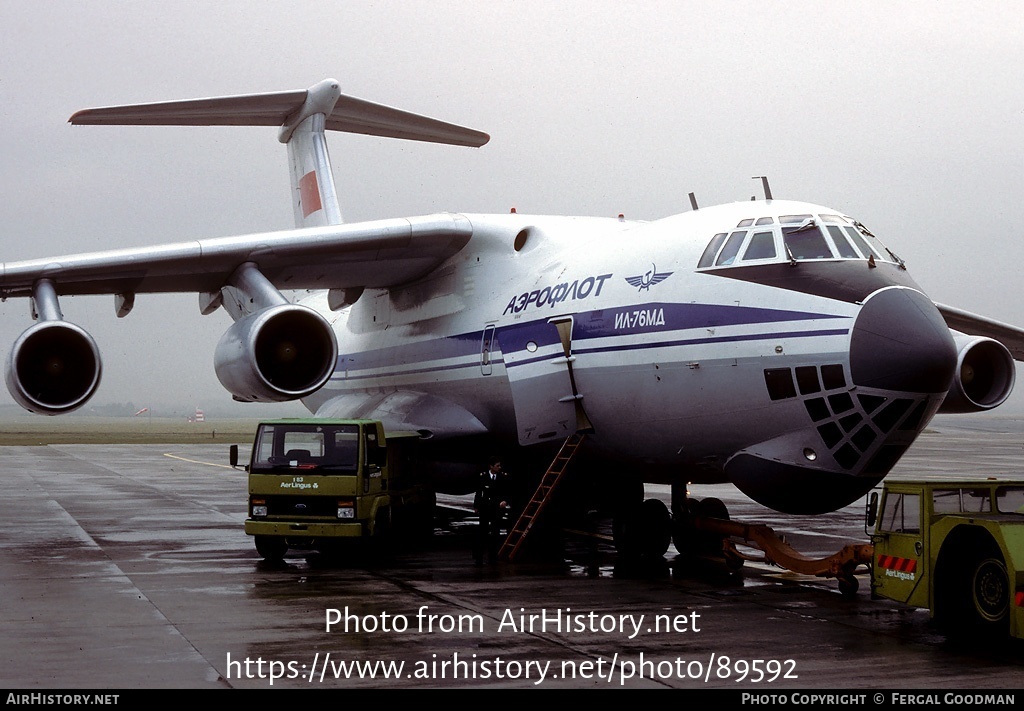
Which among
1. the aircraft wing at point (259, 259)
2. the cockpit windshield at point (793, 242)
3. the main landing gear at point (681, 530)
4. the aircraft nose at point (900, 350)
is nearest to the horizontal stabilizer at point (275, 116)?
the aircraft wing at point (259, 259)

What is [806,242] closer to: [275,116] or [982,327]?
[982,327]

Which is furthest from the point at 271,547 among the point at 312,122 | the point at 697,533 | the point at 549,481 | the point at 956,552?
the point at 312,122

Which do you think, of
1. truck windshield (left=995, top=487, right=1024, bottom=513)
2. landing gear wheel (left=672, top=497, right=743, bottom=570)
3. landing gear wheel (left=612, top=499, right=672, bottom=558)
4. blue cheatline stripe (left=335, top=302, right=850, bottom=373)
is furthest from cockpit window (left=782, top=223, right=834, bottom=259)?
landing gear wheel (left=612, top=499, right=672, bottom=558)

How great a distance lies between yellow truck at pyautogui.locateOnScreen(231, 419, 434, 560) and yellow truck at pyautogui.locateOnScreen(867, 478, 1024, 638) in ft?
18.1

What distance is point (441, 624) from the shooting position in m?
9.18

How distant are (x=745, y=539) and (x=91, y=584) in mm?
6399

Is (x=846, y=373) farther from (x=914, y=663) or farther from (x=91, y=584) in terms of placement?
(x=91, y=584)

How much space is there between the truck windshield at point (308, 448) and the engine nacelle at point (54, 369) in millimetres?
2395

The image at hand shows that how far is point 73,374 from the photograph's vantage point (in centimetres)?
1430

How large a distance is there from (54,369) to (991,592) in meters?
10.7

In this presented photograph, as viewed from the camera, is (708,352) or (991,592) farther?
(708,352)

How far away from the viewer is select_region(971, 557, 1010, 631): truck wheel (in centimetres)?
845

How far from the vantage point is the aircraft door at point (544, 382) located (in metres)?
13.1

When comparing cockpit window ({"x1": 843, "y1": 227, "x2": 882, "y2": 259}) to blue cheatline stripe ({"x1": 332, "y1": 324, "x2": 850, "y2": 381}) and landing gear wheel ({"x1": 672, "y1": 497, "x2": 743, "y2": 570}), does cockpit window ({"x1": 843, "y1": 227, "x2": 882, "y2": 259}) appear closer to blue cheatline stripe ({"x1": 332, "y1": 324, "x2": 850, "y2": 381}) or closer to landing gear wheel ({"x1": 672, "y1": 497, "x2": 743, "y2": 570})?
blue cheatline stripe ({"x1": 332, "y1": 324, "x2": 850, "y2": 381})
